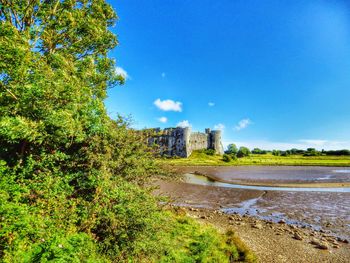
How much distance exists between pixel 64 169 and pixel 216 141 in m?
144

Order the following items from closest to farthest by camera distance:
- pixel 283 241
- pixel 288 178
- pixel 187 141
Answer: pixel 283 241
pixel 288 178
pixel 187 141

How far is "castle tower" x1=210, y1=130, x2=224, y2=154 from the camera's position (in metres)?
149

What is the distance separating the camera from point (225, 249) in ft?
41.6

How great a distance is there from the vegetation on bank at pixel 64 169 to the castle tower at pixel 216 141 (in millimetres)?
137623

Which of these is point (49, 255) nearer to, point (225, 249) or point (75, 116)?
point (75, 116)

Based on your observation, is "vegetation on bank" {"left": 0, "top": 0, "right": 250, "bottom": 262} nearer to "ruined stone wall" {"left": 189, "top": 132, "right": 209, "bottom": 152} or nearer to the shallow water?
the shallow water

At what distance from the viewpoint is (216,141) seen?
5910 inches

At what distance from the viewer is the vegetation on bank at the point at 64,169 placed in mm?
7516

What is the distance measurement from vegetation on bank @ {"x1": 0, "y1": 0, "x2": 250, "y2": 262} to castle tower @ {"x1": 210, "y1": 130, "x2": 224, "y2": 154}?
138 m

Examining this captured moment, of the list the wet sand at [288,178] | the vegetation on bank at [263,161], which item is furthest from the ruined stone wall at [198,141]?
the wet sand at [288,178]

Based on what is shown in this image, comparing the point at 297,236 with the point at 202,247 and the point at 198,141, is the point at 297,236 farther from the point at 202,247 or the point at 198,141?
the point at 198,141

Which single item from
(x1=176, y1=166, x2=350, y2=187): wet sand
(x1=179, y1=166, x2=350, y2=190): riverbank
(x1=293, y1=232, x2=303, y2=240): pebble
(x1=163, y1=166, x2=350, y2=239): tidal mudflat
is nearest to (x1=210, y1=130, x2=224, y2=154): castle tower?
(x1=176, y1=166, x2=350, y2=187): wet sand

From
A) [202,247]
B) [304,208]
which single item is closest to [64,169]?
[202,247]

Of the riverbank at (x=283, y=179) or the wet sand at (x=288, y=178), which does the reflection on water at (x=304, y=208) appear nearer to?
the riverbank at (x=283, y=179)
